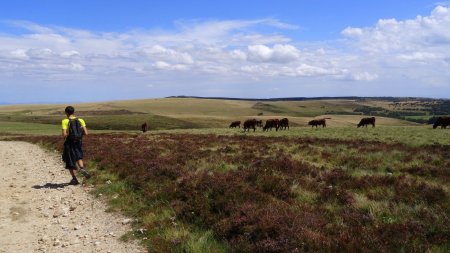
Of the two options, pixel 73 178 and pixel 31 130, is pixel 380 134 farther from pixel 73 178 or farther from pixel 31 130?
pixel 31 130

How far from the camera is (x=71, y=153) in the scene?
1403 centimetres

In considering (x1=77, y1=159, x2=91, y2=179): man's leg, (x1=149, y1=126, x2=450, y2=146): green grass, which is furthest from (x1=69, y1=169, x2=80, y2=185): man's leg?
(x1=149, y1=126, x2=450, y2=146): green grass

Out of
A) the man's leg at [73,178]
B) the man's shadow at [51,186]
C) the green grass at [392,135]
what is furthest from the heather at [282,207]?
→ the green grass at [392,135]

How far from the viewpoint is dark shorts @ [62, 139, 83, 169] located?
13.9 meters

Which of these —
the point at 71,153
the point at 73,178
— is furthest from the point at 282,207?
the point at 71,153

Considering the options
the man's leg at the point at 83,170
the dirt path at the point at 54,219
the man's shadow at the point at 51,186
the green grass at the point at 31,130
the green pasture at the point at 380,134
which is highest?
the man's leg at the point at 83,170

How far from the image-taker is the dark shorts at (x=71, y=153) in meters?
13.9

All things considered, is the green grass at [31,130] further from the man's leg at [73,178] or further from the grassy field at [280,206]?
the grassy field at [280,206]

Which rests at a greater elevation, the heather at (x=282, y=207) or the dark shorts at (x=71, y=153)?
the dark shorts at (x=71, y=153)

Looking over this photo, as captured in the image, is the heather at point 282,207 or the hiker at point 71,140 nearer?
the heather at point 282,207

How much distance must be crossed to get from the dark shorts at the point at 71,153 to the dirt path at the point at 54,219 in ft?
2.59

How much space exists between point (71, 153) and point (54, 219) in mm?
4733

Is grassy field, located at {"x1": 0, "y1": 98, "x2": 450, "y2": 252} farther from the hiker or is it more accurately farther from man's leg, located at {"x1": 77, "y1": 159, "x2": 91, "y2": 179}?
the hiker

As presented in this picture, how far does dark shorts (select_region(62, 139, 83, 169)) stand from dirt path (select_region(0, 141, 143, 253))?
2.59 feet
